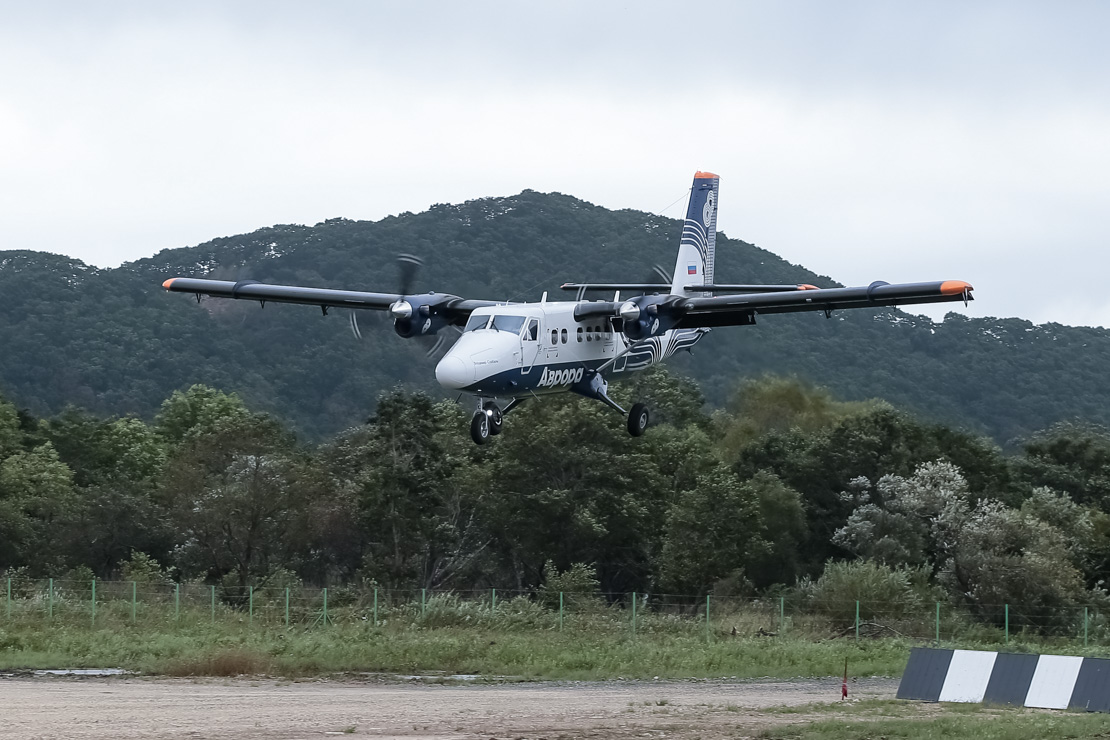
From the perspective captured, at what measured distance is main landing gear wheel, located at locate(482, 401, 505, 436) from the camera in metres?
30.0

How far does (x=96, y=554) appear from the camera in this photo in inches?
2160

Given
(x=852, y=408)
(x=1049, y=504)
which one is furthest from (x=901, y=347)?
(x=1049, y=504)

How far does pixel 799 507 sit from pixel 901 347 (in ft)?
109

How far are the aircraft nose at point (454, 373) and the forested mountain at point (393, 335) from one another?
85.7 ft

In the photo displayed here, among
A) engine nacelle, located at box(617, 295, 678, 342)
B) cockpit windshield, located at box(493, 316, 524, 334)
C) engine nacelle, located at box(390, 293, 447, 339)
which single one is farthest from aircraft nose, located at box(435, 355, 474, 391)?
engine nacelle, located at box(617, 295, 678, 342)

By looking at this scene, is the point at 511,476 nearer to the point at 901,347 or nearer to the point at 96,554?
the point at 96,554

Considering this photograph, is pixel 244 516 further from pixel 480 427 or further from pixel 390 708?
pixel 390 708

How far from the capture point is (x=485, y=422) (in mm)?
29859

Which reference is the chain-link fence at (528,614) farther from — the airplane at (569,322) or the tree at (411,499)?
the airplane at (569,322)

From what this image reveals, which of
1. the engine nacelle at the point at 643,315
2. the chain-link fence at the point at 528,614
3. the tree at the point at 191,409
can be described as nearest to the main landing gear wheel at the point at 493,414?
the engine nacelle at the point at 643,315

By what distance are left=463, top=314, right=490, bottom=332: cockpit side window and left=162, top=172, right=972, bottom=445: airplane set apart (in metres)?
0.03

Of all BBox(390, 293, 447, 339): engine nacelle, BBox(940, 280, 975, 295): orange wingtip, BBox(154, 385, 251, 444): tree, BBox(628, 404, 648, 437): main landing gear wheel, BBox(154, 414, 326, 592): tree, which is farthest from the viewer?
BBox(154, 385, 251, 444): tree

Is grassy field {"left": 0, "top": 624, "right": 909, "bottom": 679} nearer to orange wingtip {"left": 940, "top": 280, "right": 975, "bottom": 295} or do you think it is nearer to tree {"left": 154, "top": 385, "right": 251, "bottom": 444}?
orange wingtip {"left": 940, "top": 280, "right": 975, "bottom": 295}

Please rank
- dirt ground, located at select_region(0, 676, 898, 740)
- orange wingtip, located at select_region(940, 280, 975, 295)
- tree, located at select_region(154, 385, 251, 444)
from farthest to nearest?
tree, located at select_region(154, 385, 251, 444) → orange wingtip, located at select_region(940, 280, 975, 295) → dirt ground, located at select_region(0, 676, 898, 740)
